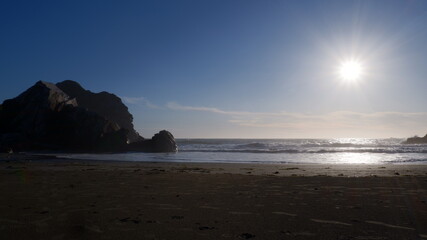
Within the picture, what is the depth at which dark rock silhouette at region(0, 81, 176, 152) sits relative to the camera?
53031mm

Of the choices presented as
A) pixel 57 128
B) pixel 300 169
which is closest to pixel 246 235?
pixel 300 169

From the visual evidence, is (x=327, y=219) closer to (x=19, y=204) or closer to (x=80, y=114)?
(x=19, y=204)

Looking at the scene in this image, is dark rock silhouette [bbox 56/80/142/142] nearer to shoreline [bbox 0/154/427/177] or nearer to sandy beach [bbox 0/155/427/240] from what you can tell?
shoreline [bbox 0/154/427/177]

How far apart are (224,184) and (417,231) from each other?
6.90m

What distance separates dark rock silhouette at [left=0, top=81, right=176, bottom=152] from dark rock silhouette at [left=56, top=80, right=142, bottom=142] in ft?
86.0

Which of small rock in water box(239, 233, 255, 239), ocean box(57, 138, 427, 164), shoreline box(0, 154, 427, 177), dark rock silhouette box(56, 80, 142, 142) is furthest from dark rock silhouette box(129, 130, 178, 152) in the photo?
small rock in water box(239, 233, 255, 239)

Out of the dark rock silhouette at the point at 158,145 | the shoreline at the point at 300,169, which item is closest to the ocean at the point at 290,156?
the dark rock silhouette at the point at 158,145

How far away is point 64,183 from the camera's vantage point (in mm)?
11734

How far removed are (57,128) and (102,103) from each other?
30.7m

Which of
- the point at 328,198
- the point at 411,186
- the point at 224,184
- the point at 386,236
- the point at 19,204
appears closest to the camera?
the point at 386,236

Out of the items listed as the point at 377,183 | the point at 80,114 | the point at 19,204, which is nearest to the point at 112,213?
the point at 19,204

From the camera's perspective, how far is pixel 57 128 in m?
55.6

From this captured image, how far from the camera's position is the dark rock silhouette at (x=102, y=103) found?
84.2 metres

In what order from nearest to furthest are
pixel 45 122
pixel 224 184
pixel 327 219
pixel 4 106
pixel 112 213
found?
1. pixel 327 219
2. pixel 112 213
3. pixel 224 184
4. pixel 45 122
5. pixel 4 106
